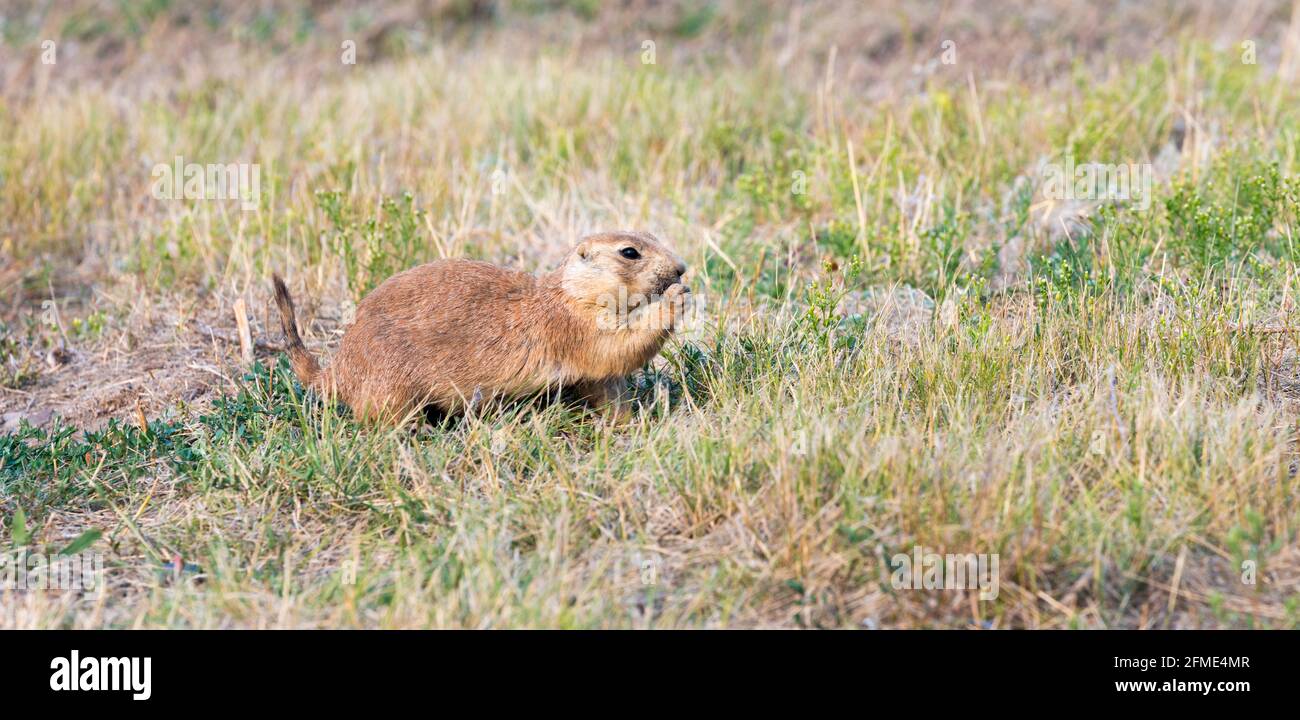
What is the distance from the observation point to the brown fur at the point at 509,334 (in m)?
4.66

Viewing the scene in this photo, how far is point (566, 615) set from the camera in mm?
3531

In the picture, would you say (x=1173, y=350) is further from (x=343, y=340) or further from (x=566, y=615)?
(x=343, y=340)

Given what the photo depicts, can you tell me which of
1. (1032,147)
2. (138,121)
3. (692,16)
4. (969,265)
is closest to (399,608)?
(969,265)

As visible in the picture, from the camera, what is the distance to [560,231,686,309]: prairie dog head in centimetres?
466

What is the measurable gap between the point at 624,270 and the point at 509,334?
19.8 inches

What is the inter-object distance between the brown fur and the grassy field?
0.16m

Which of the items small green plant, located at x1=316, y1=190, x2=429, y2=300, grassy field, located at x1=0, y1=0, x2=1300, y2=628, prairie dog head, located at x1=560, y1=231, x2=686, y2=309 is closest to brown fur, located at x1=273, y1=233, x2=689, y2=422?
prairie dog head, located at x1=560, y1=231, x2=686, y2=309

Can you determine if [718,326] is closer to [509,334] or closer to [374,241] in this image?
[509,334]

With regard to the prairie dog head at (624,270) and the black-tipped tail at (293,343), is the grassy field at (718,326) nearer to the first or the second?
the black-tipped tail at (293,343)

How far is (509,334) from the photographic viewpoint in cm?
475

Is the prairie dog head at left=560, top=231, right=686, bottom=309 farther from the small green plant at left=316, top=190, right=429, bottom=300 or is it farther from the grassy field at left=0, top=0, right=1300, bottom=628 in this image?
the small green plant at left=316, top=190, right=429, bottom=300

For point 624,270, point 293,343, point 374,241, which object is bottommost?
point 293,343

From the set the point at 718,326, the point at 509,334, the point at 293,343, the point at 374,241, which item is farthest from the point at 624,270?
the point at 374,241

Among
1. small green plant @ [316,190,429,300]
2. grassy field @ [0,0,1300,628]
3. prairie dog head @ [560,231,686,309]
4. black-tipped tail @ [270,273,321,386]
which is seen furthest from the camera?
small green plant @ [316,190,429,300]
